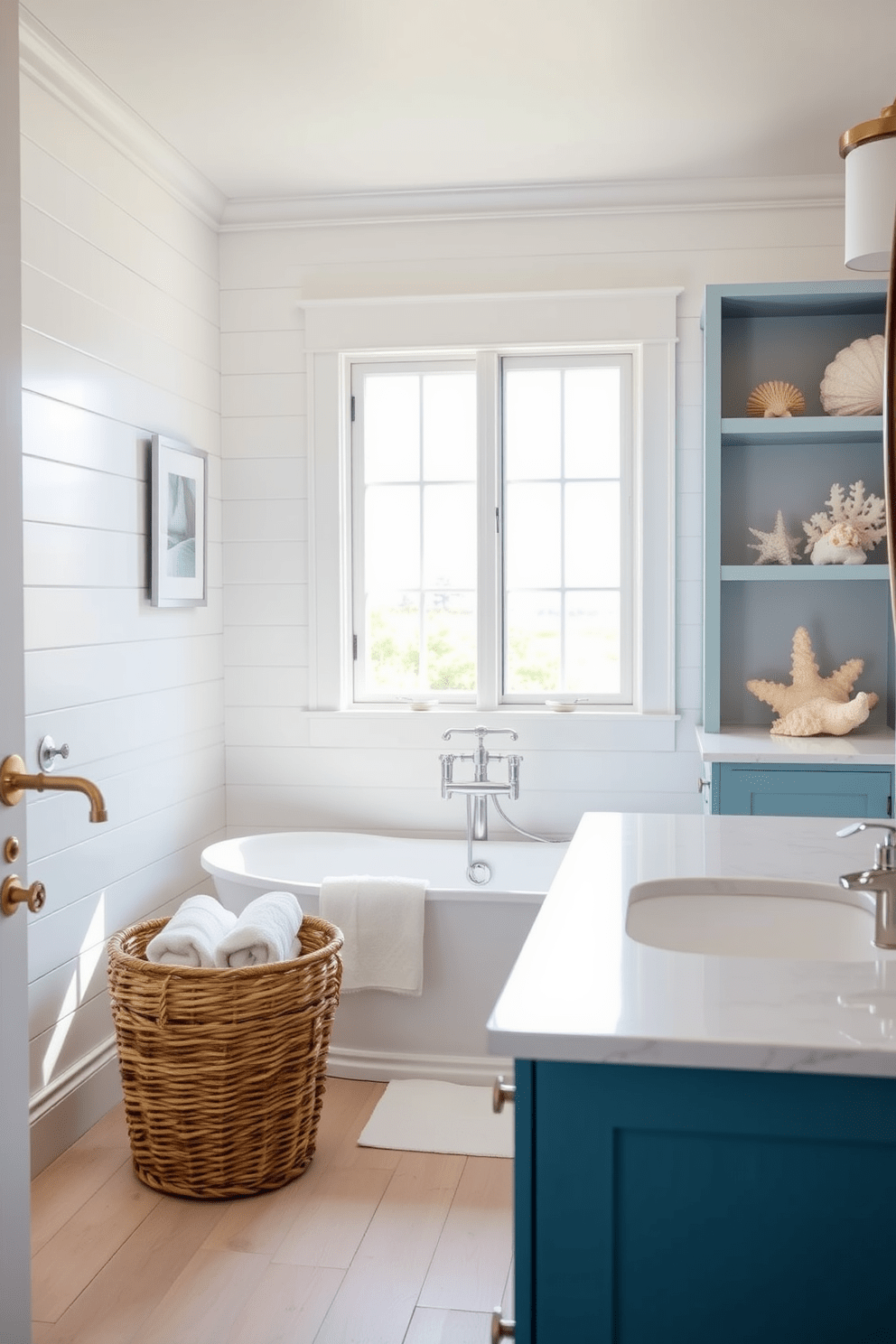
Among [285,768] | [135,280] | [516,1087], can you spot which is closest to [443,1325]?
[516,1087]

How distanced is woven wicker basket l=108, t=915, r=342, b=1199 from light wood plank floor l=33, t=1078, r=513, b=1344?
8 cm

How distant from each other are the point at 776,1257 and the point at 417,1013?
2358 mm

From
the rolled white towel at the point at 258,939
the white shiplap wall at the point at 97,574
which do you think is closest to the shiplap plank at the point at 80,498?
the white shiplap wall at the point at 97,574

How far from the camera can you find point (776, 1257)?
1050 mm

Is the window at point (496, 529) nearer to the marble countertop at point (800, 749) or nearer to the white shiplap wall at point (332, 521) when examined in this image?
the white shiplap wall at point (332, 521)

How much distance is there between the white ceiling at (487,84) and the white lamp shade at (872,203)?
113 cm

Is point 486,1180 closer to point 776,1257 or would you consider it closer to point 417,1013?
point 417,1013

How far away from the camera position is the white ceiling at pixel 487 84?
8.96 feet

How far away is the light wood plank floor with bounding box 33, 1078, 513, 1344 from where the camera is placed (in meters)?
2.20

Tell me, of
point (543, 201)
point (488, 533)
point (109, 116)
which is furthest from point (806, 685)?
point (109, 116)

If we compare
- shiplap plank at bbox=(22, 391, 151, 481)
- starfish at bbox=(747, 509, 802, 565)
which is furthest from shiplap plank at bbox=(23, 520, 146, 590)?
starfish at bbox=(747, 509, 802, 565)

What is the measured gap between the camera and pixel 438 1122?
3080 millimetres

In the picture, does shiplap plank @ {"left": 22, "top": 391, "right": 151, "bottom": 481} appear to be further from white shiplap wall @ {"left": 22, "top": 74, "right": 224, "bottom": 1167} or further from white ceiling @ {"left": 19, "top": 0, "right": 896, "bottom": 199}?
white ceiling @ {"left": 19, "top": 0, "right": 896, "bottom": 199}

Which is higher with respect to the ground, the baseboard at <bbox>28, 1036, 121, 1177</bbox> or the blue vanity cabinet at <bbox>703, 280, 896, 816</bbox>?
the blue vanity cabinet at <bbox>703, 280, 896, 816</bbox>
